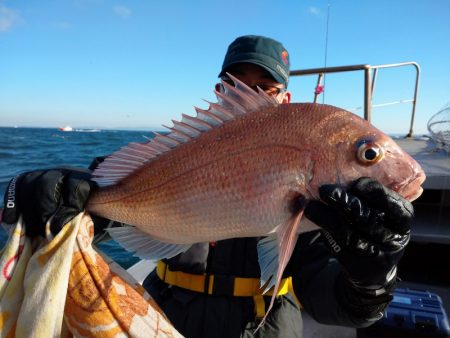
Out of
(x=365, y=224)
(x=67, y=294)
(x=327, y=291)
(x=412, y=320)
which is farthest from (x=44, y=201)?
(x=412, y=320)

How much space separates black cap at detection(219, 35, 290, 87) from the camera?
2.33 metres

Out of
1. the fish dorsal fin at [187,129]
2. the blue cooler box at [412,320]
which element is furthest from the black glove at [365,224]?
the blue cooler box at [412,320]

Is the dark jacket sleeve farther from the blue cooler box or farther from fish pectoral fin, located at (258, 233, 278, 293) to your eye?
the blue cooler box

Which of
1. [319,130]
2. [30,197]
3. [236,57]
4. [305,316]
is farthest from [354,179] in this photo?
[305,316]

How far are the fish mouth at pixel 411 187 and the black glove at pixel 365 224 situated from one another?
5cm

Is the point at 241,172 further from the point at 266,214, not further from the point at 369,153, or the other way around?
the point at 369,153

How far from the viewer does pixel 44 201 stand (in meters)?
1.63

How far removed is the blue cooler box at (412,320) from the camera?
8.84 feet

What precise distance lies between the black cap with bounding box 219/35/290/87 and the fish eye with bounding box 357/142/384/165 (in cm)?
105

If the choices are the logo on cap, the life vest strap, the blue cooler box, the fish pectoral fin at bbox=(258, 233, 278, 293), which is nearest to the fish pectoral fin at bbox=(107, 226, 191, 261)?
the fish pectoral fin at bbox=(258, 233, 278, 293)

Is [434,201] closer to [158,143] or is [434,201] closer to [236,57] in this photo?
[236,57]

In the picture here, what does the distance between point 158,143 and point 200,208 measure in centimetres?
41

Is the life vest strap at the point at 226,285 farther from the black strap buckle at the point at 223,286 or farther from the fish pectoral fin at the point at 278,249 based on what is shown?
the fish pectoral fin at the point at 278,249

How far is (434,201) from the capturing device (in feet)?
14.6
